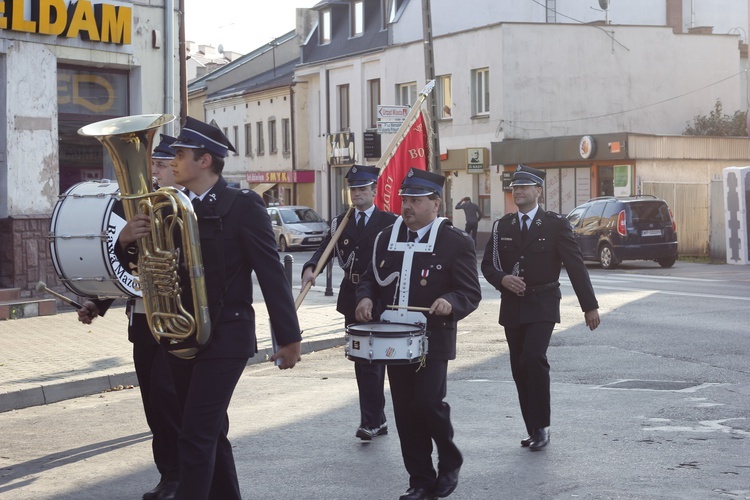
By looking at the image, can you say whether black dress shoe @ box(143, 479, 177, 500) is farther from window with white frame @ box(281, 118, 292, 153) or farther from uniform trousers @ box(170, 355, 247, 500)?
window with white frame @ box(281, 118, 292, 153)

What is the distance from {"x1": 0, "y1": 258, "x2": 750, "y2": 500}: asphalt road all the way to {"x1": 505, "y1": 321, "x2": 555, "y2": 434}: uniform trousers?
258 mm

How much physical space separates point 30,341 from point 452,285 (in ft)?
27.1

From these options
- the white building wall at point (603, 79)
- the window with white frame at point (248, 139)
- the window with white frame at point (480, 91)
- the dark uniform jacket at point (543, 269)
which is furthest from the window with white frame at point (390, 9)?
the dark uniform jacket at point (543, 269)

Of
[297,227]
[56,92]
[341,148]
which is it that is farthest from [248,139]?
[56,92]

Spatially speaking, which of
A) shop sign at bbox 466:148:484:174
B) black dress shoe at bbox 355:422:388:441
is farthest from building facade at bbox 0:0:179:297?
shop sign at bbox 466:148:484:174

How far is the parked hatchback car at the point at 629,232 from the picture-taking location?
2717cm

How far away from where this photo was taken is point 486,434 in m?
8.32

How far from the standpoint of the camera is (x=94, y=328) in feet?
49.0

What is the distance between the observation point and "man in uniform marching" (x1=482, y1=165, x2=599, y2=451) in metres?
7.91

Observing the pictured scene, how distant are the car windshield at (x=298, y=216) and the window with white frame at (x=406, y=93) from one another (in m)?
5.93

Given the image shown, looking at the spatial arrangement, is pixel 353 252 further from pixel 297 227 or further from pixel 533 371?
pixel 297 227

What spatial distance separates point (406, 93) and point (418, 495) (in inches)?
1531

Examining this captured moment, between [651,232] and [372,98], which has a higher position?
[372,98]

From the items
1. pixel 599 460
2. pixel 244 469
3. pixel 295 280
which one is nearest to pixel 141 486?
pixel 244 469
